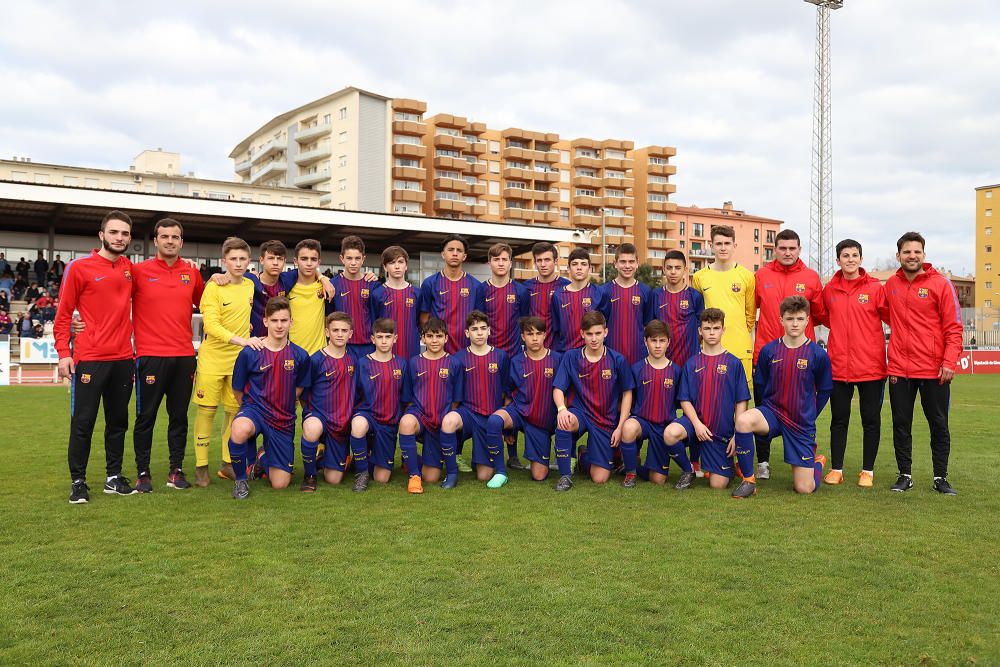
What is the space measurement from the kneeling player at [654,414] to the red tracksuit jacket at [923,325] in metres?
1.63

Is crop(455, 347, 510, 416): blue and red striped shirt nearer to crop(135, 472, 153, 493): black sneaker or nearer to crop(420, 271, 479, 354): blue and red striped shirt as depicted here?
crop(420, 271, 479, 354): blue and red striped shirt

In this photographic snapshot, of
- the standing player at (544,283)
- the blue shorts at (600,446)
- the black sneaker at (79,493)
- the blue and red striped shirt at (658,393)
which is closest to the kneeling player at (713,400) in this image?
the blue and red striped shirt at (658,393)

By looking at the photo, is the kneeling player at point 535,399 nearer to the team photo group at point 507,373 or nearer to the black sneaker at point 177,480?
the team photo group at point 507,373

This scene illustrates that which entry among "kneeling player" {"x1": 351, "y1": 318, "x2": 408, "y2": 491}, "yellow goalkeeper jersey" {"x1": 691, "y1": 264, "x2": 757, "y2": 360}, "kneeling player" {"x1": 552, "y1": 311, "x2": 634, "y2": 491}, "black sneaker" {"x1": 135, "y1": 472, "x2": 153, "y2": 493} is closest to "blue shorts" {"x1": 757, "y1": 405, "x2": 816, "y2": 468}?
"yellow goalkeeper jersey" {"x1": 691, "y1": 264, "x2": 757, "y2": 360}

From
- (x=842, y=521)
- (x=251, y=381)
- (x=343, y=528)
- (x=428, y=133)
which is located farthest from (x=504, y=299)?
(x=428, y=133)

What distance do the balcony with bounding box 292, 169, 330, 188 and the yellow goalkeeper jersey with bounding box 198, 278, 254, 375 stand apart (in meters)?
52.3

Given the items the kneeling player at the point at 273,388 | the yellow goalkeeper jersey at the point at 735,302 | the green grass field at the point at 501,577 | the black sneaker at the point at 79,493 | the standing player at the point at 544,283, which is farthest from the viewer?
the standing player at the point at 544,283

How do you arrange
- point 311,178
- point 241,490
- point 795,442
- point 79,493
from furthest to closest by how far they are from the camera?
point 311,178, point 795,442, point 241,490, point 79,493

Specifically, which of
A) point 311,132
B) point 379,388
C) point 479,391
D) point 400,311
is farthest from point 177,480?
point 311,132

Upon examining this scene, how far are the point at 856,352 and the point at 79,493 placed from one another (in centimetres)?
562

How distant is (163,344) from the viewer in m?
5.36

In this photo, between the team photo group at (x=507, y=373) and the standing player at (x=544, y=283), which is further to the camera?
the standing player at (x=544, y=283)

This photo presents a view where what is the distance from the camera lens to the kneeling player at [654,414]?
5.61m

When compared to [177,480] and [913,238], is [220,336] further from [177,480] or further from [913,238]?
[913,238]
